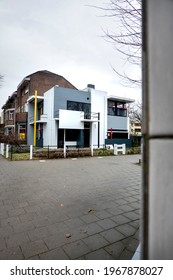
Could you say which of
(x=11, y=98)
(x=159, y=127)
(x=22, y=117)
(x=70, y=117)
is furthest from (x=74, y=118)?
(x=11, y=98)

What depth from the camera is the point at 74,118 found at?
60.3ft

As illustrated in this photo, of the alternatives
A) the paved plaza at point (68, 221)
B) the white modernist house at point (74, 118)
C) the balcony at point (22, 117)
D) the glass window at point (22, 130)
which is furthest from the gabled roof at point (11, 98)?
the paved plaza at point (68, 221)

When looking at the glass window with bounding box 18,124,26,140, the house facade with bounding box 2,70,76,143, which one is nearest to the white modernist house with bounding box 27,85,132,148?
the glass window with bounding box 18,124,26,140

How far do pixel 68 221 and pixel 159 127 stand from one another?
2.69 metres

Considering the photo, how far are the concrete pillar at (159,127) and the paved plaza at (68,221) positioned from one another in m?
1.46

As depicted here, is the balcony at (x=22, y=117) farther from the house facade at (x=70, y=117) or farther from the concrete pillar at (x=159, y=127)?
the concrete pillar at (x=159, y=127)

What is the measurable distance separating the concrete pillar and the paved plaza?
57.3 inches

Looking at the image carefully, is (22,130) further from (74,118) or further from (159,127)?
(159,127)

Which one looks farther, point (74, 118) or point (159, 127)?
point (74, 118)

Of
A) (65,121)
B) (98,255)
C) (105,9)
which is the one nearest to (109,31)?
(105,9)

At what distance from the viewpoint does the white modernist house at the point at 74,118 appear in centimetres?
1847

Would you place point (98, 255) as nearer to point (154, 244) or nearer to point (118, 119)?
point (154, 244)

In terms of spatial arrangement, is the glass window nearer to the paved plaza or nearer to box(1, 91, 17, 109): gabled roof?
box(1, 91, 17, 109): gabled roof
